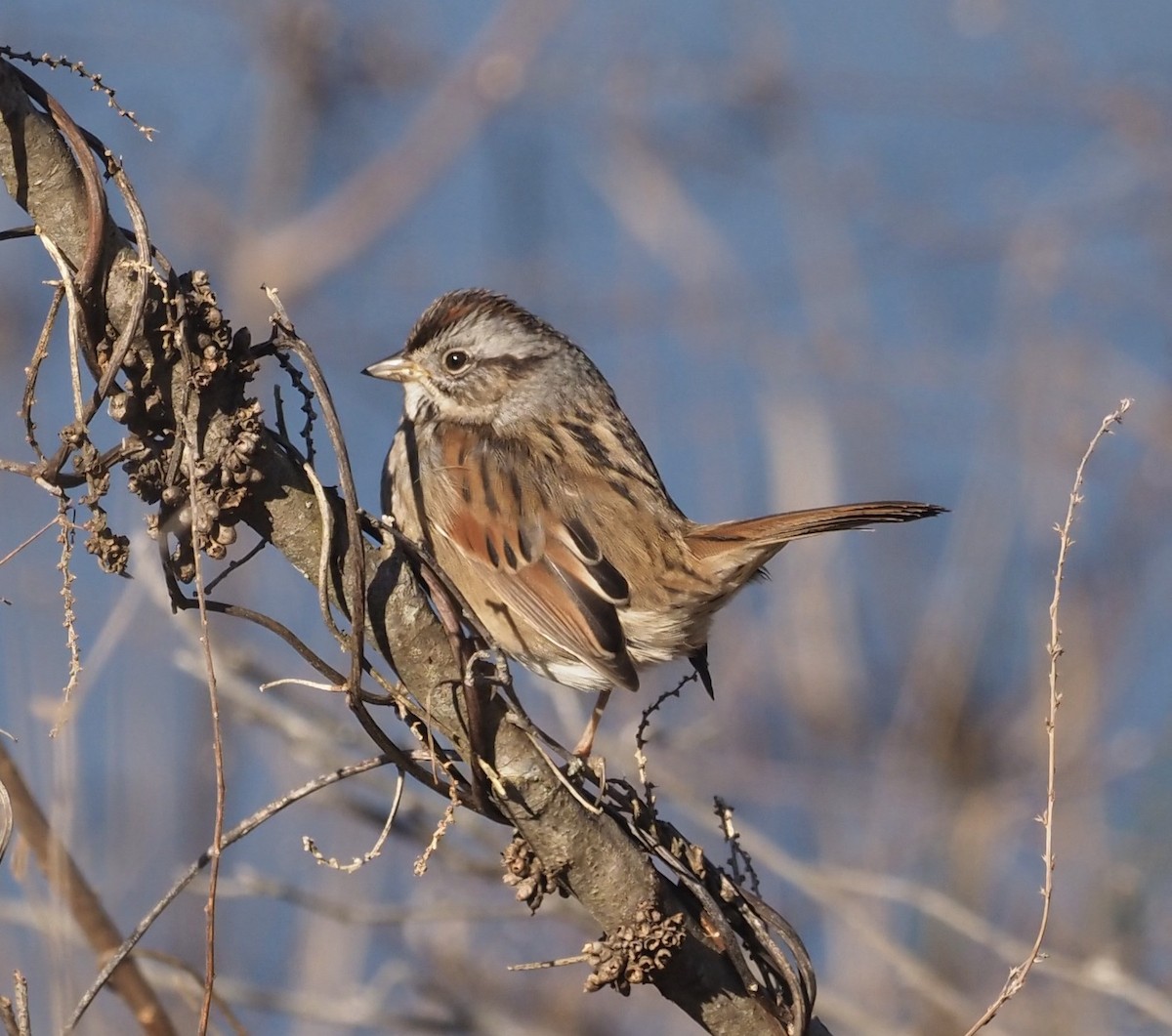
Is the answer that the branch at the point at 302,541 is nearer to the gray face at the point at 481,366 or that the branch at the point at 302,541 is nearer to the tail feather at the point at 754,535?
the tail feather at the point at 754,535

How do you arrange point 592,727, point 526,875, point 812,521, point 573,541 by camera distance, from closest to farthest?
point 526,875, point 812,521, point 592,727, point 573,541

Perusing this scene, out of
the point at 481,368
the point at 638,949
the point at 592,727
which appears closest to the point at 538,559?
the point at 592,727

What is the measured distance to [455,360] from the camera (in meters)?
3.91

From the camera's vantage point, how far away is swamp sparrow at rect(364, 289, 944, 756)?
130 inches

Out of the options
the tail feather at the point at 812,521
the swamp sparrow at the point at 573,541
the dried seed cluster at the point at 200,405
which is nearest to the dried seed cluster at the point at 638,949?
the dried seed cluster at the point at 200,405

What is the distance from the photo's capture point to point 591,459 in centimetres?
362

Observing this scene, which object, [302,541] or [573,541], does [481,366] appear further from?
[302,541]

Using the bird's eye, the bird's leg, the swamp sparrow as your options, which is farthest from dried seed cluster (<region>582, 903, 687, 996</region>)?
the bird's eye

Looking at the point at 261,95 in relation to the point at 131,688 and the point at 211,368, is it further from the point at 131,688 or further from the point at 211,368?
the point at 211,368

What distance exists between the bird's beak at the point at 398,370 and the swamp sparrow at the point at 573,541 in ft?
0.60

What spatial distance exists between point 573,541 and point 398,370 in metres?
0.78

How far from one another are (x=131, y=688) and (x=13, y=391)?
4.23ft

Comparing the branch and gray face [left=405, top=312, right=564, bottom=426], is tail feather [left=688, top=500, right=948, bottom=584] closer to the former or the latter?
gray face [left=405, top=312, right=564, bottom=426]

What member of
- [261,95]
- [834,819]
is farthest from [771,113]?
[834,819]
